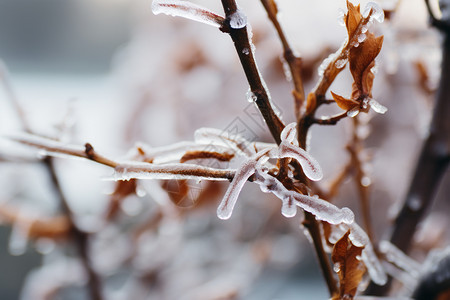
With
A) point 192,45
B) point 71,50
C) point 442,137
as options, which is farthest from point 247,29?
point 71,50

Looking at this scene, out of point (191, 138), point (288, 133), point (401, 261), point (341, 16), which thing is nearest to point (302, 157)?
point (288, 133)

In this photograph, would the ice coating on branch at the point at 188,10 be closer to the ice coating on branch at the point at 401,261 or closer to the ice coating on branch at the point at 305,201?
the ice coating on branch at the point at 305,201

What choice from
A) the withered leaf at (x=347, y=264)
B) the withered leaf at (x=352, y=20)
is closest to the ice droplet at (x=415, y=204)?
the withered leaf at (x=347, y=264)

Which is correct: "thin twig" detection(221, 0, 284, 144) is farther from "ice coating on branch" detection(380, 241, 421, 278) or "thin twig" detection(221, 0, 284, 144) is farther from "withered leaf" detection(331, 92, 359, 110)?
"ice coating on branch" detection(380, 241, 421, 278)

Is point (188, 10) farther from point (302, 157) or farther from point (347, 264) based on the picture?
point (347, 264)

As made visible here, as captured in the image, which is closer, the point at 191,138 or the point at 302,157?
the point at 302,157

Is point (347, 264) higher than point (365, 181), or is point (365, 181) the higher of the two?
point (365, 181)
